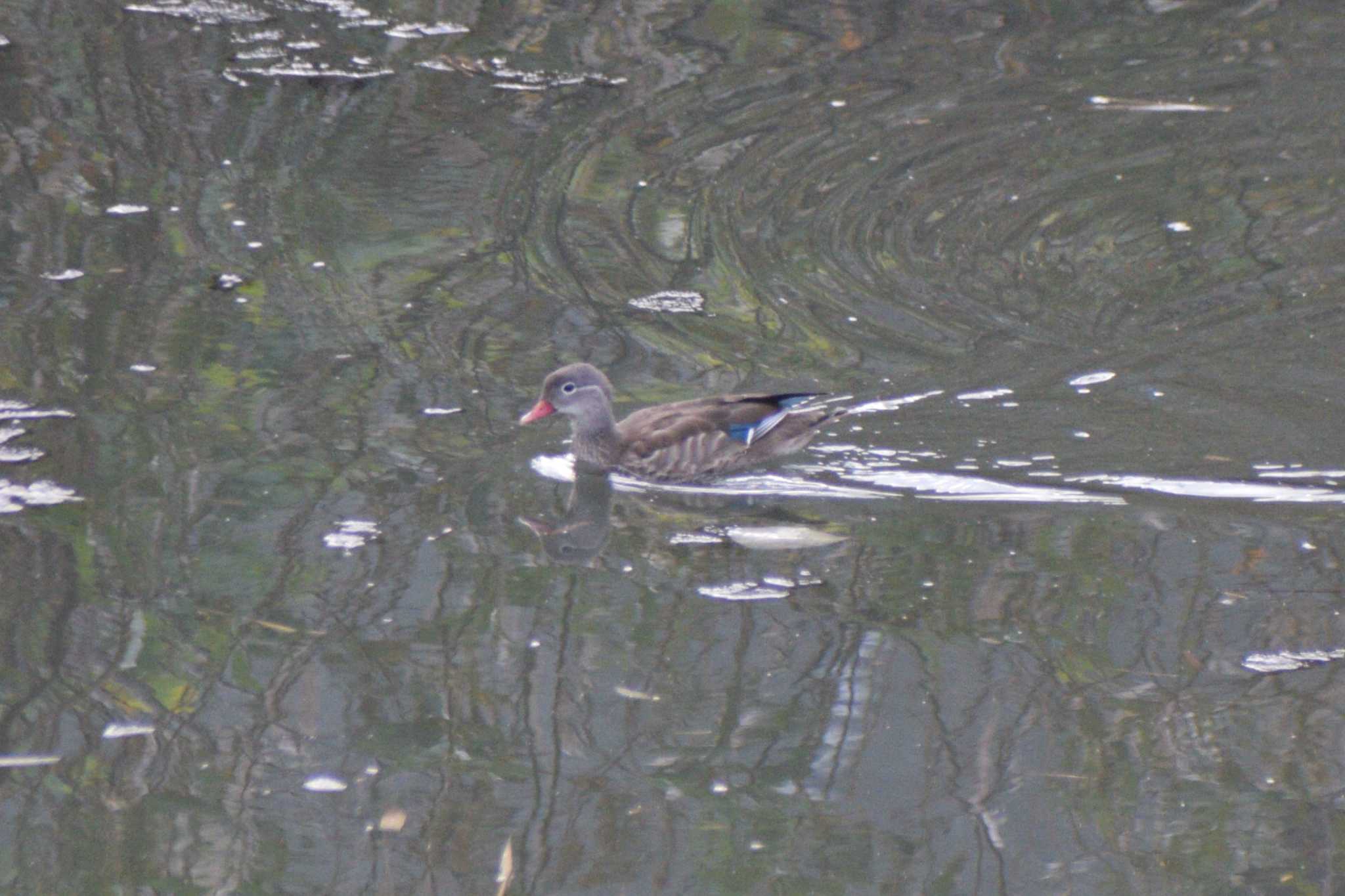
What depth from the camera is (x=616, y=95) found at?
11.9 meters

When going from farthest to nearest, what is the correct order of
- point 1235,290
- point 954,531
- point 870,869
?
point 1235,290
point 954,531
point 870,869

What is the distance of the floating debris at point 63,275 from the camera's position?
360 inches

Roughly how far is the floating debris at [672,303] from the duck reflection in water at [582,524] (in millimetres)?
1355

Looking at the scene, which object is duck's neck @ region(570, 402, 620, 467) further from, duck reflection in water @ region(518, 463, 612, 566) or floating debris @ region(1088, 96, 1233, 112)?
floating debris @ region(1088, 96, 1233, 112)

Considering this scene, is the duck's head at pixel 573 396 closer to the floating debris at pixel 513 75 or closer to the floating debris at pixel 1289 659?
the floating debris at pixel 1289 659

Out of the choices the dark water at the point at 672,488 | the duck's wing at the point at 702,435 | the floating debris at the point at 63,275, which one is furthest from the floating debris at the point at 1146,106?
the floating debris at the point at 63,275

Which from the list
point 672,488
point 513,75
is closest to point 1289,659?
point 672,488

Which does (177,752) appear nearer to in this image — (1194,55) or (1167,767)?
(1167,767)

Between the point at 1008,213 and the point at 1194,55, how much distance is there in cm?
321

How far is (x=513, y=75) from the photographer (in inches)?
480

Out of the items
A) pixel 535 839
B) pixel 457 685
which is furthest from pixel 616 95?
pixel 535 839

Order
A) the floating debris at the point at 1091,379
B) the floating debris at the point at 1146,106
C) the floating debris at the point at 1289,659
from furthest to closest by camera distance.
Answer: the floating debris at the point at 1146,106 → the floating debris at the point at 1091,379 → the floating debris at the point at 1289,659

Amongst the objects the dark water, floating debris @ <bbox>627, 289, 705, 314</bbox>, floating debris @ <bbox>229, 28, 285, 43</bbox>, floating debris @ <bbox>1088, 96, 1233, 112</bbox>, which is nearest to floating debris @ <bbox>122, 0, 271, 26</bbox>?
floating debris @ <bbox>229, 28, 285, 43</bbox>

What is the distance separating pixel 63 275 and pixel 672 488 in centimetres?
342
